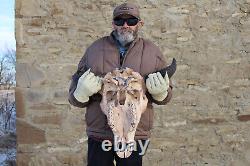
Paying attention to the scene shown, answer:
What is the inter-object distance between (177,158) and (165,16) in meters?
1.50

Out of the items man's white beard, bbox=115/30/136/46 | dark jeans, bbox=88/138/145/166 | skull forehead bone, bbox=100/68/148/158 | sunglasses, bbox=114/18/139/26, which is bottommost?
dark jeans, bbox=88/138/145/166

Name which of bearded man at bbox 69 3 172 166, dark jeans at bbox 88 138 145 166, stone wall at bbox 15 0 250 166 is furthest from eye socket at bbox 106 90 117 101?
stone wall at bbox 15 0 250 166

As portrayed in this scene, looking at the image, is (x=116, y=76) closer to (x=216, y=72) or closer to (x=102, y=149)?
(x=102, y=149)

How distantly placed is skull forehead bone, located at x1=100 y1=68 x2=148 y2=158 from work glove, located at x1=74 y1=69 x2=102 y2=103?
5cm

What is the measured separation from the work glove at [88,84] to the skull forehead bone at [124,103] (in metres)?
0.05

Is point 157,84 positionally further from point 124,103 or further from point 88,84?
point 88,84

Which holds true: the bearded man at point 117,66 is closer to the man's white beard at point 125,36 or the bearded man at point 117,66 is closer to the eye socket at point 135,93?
the man's white beard at point 125,36

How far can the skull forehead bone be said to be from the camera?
2.45 metres

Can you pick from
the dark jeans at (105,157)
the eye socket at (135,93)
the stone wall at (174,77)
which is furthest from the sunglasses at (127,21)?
the stone wall at (174,77)

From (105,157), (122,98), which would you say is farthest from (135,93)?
(105,157)

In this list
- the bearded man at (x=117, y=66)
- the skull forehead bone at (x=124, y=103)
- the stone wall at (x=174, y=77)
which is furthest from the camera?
the stone wall at (x=174, y=77)

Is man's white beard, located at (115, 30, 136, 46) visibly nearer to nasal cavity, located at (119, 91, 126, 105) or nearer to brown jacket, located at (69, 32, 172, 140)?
brown jacket, located at (69, 32, 172, 140)

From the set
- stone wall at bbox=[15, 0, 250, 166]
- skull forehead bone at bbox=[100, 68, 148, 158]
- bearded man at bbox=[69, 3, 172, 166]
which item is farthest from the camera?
stone wall at bbox=[15, 0, 250, 166]

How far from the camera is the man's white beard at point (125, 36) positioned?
8.77ft
